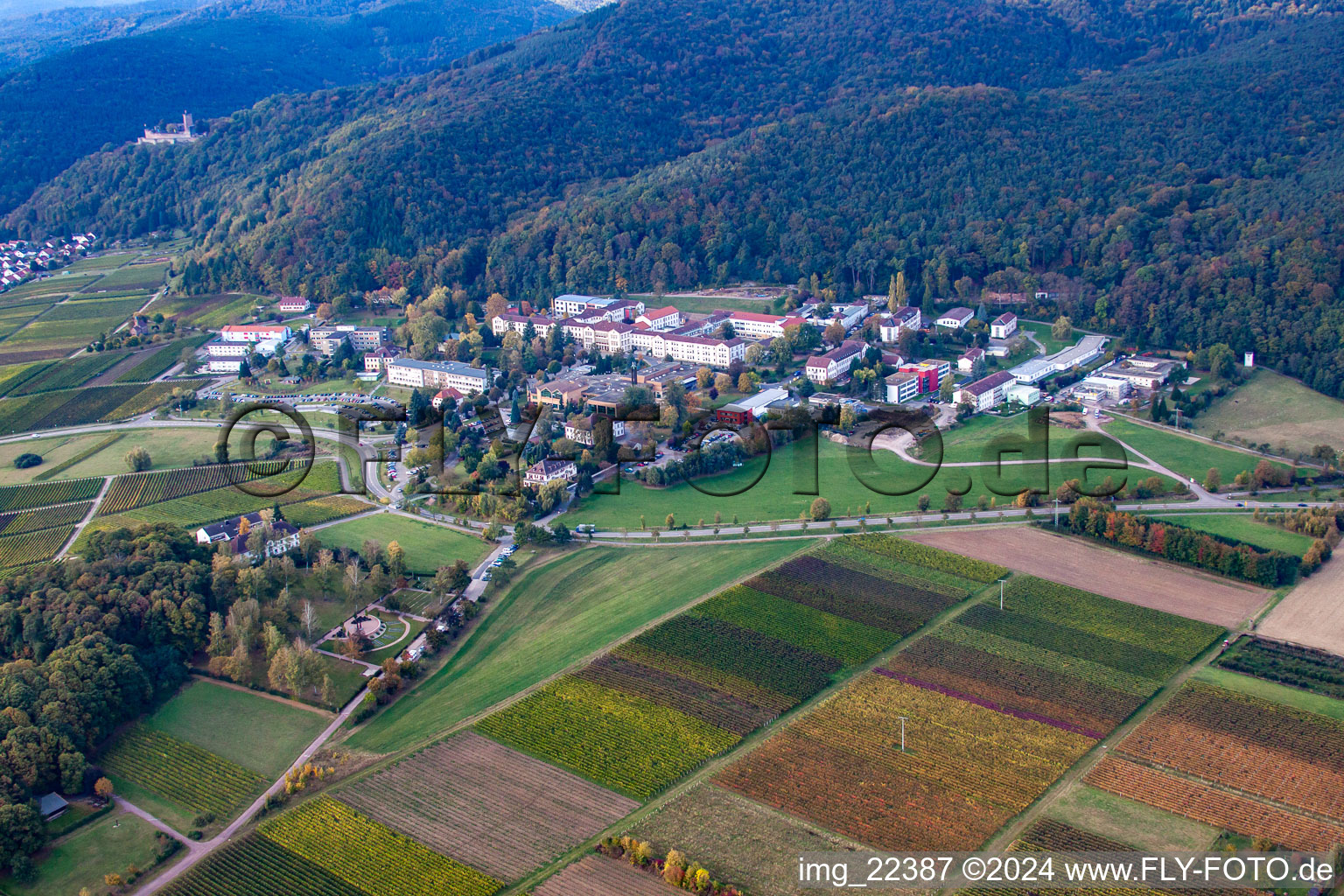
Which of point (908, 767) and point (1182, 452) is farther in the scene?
point (1182, 452)

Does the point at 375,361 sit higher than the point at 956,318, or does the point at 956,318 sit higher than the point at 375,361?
the point at 375,361

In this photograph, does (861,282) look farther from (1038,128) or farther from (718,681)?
(718,681)

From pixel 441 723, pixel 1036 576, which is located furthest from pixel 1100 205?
pixel 441 723

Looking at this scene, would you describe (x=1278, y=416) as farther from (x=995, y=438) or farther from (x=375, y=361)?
(x=375, y=361)

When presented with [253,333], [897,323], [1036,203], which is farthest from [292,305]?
[1036,203]

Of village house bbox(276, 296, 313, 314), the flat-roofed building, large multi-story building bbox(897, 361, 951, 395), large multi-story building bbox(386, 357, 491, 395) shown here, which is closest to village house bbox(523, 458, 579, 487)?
large multi-story building bbox(386, 357, 491, 395)

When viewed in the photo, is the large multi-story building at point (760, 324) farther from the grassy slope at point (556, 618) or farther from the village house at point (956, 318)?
the grassy slope at point (556, 618)

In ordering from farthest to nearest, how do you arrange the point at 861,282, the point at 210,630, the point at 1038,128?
1. the point at 1038,128
2. the point at 861,282
3. the point at 210,630
